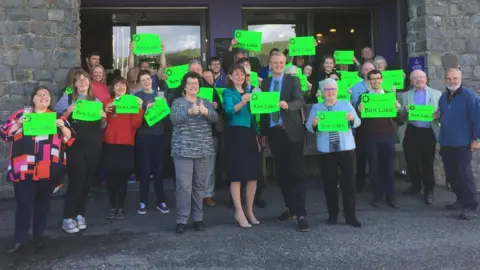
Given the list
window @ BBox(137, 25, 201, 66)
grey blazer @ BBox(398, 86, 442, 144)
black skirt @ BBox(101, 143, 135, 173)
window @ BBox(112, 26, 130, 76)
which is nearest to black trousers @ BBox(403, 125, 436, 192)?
grey blazer @ BBox(398, 86, 442, 144)

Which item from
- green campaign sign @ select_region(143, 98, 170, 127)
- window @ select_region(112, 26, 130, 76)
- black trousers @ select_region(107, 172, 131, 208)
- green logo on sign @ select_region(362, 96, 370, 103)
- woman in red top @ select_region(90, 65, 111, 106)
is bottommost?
black trousers @ select_region(107, 172, 131, 208)

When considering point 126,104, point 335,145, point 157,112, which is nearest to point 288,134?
point 335,145

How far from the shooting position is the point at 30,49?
24.0 ft

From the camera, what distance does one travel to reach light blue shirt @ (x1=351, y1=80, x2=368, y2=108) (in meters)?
6.60

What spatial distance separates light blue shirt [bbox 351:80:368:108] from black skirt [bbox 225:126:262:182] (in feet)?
6.24

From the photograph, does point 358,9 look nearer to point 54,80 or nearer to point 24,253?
point 54,80

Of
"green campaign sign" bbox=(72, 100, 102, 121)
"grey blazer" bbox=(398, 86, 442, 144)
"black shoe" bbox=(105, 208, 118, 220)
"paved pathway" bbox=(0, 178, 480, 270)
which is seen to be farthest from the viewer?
"grey blazer" bbox=(398, 86, 442, 144)

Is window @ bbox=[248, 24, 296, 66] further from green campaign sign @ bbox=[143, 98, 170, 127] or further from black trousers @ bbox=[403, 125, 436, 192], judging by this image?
green campaign sign @ bbox=[143, 98, 170, 127]

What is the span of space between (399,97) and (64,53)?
531 cm

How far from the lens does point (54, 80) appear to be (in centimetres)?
740

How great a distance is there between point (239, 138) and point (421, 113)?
8.75ft

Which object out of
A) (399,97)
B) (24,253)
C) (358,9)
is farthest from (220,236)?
(358,9)

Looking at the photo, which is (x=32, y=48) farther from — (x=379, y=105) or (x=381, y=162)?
(x=381, y=162)

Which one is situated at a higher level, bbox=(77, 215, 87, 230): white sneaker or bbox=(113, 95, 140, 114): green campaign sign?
bbox=(113, 95, 140, 114): green campaign sign
